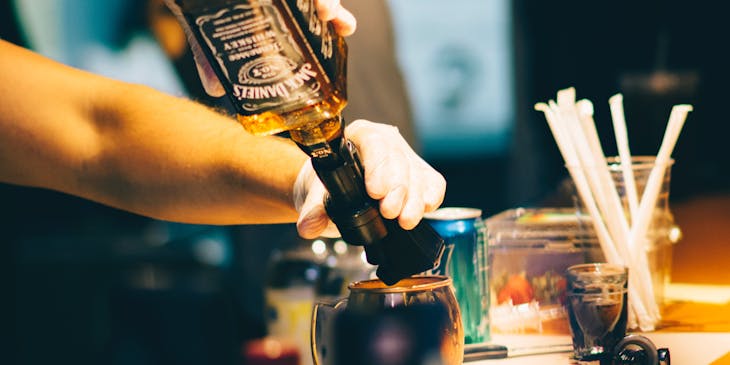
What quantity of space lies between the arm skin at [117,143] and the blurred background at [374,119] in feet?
0.61

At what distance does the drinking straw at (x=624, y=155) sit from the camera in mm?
1467

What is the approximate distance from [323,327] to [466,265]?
1.55ft

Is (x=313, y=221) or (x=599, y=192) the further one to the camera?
(x=599, y=192)

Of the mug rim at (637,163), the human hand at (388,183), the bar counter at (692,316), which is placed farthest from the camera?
the mug rim at (637,163)

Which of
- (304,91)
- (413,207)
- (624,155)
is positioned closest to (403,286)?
(413,207)

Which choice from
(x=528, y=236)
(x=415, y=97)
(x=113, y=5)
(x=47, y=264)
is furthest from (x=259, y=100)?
(x=415, y=97)

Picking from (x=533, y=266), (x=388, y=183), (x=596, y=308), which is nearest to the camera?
(x=388, y=183)

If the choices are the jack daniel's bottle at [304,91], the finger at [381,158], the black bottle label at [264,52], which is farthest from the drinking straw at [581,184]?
the black bottle label at [264,52]

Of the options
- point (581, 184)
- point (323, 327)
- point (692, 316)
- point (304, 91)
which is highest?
point (304, 91)

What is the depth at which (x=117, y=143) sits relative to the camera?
4.84 ft

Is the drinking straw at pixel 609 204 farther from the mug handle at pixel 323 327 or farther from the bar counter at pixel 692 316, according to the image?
the mug handle at pixel 323 327

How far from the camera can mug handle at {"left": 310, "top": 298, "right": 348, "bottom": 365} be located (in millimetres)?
885

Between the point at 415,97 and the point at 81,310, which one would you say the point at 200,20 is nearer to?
the point at 81,310

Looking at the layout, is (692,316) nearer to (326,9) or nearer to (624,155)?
(624,155)
